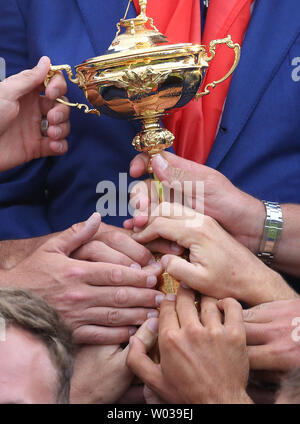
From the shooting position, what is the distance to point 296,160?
1.58 m

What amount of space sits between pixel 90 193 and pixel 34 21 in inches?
16.7

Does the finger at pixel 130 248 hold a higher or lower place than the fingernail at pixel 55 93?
lower

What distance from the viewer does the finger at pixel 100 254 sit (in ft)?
4.57

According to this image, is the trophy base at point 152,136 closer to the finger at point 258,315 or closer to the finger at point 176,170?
the finger at point 176,170

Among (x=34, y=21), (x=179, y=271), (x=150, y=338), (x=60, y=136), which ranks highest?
(x=34, y=21)

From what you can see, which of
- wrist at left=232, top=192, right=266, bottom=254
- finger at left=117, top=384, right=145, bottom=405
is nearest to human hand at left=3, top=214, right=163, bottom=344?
finger at left=117, top=384, right=145, bottom=405

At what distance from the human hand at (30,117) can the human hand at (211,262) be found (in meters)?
0.32

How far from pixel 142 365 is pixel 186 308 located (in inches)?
5.2

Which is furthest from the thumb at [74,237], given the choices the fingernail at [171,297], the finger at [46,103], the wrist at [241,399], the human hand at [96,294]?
the wrist at [241,399]

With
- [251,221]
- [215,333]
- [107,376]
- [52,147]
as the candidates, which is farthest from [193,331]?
[52,147]

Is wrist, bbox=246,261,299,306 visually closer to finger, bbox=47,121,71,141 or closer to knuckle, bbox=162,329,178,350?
knuckle, bbox=162,329,178,350

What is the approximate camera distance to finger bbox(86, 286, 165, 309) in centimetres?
136
